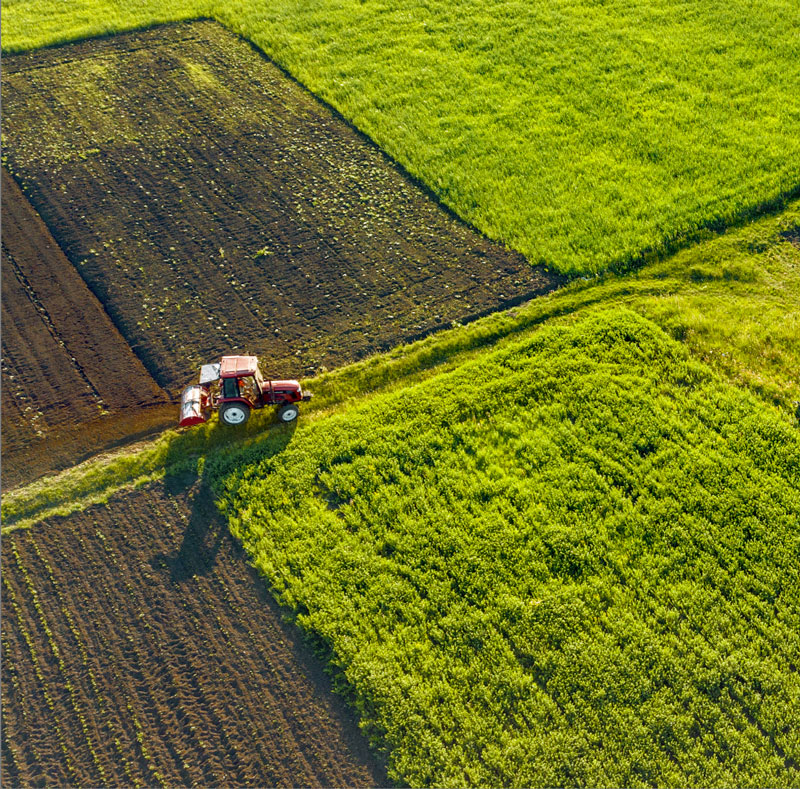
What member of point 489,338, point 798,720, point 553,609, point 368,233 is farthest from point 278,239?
point 798,720

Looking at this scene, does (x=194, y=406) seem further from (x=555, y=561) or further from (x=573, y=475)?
(x=573, y=475)

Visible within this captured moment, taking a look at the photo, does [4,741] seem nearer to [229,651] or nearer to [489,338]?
[229,651]

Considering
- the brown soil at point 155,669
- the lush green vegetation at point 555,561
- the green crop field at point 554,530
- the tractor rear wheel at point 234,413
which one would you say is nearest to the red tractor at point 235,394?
the tractor rear wheel at point 234,413

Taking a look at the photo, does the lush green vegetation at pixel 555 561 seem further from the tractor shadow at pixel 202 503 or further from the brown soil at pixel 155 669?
the brown soil at pixel 155 669

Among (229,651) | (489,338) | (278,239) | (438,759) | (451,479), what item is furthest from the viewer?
(278,239)

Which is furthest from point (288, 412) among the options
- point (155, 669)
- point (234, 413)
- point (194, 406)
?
point (155, 669)

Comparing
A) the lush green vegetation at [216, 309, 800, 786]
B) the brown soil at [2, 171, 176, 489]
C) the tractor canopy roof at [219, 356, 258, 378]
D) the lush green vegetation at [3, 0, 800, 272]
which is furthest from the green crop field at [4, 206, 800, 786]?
the lush green vegetation at [3, 0, 800, 272]
